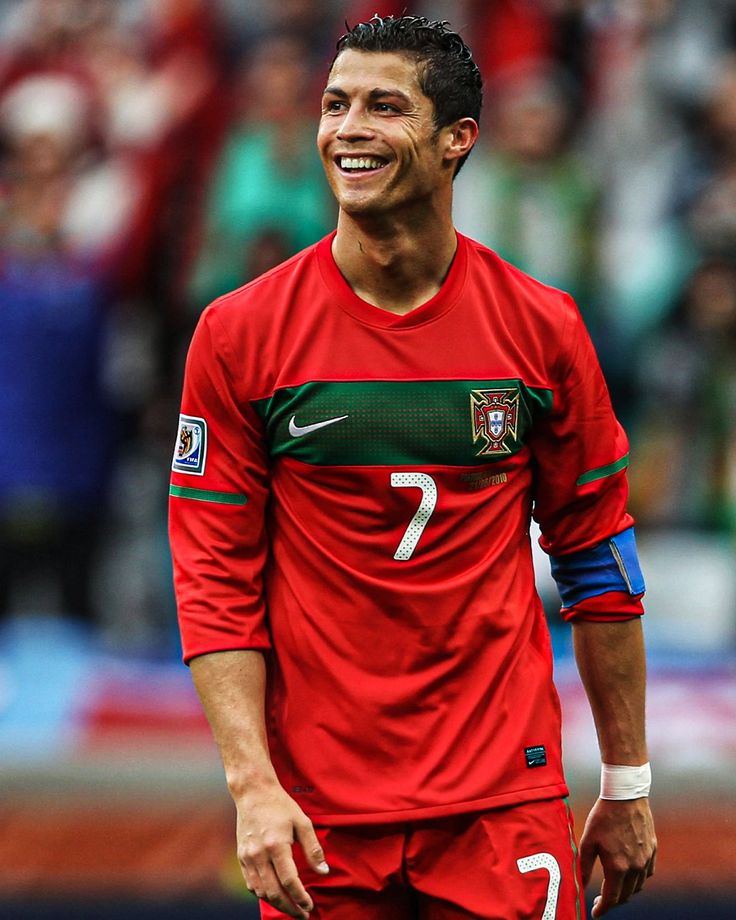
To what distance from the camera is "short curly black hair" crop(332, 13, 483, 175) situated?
3039 millimetres

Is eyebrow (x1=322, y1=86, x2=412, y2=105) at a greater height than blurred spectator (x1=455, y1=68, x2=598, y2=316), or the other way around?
eyebrow (x1=322, y1=86, x2=412, y2=105)

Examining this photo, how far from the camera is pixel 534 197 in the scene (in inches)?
311

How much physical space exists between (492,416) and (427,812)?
710 mm

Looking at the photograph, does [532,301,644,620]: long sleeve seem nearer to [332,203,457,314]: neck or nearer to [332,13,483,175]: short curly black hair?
[332,203,457,314]: neck

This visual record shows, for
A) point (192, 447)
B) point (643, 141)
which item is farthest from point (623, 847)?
point (643, 141)

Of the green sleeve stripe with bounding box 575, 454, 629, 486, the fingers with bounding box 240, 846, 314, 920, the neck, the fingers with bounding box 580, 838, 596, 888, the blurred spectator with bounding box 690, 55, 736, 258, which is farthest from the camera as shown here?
the blurred spectator with bounding box 690, 55, 736, 258

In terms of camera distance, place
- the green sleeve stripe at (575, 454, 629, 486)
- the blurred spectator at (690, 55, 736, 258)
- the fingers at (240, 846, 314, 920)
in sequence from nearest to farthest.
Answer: the fingers at (240, 846, 314, 920) → the green sleeve stripe at (575, 454, 629, 486) → the blurred spectator at (690, 55, 736, 258)

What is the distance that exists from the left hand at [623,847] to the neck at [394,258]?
1041 millimetres

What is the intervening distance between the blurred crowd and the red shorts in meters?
4.86

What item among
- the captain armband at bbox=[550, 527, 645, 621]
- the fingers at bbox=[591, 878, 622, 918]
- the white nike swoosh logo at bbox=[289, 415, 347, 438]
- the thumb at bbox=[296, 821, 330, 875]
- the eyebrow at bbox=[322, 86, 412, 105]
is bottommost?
the fingers at bbox=[591, 878, 622, 918]

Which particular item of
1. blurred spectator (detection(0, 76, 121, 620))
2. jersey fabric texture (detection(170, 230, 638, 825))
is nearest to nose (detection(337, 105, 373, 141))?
jersey fabric texture (detection(170, 230, 638, 825))

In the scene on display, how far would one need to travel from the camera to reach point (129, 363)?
7918 mm

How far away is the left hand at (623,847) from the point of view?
3.26 metres

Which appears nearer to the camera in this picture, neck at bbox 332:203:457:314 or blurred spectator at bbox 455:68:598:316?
neck at bbox 332:203:457:314
